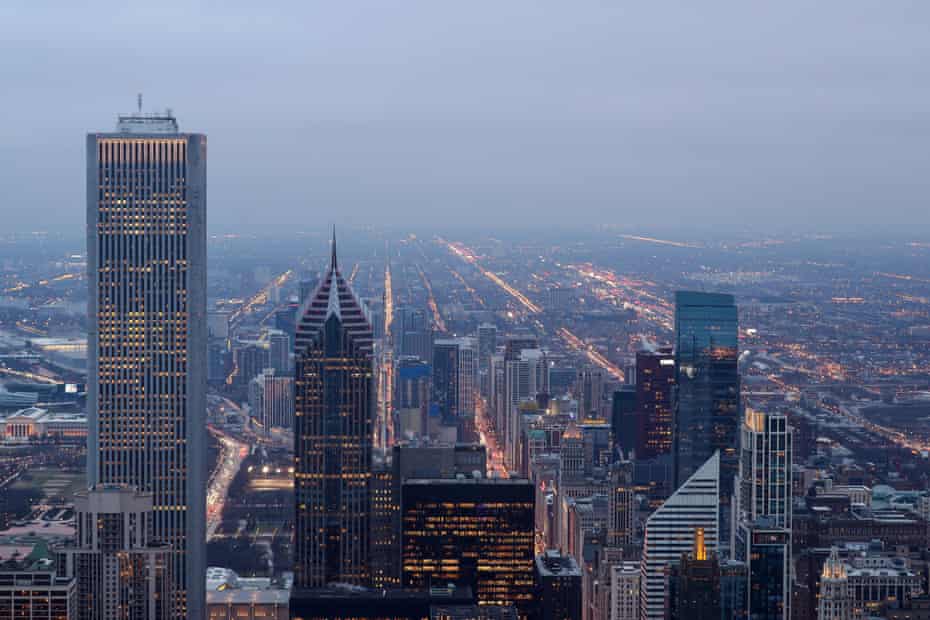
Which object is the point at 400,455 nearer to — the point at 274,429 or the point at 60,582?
the point at 274,429

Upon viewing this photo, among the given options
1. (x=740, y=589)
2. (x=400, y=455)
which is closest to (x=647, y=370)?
(x=400, y=455)

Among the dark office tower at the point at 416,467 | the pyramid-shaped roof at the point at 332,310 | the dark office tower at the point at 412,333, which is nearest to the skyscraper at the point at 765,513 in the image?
the dark office tower at the point at 416,467

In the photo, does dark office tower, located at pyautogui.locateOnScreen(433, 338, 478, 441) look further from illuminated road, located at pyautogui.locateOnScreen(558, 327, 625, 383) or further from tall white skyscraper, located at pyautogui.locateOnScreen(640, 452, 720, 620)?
tall white skyscraper, located at pyautogui.locateOnScreen(640, 452, 720, 620)

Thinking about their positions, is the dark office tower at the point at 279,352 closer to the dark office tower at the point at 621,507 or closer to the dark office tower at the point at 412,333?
the dark office tower at the point at 412,333

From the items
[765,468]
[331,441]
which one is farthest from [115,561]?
[765,468]

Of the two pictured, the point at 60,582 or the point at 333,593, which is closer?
the point at 60,582
